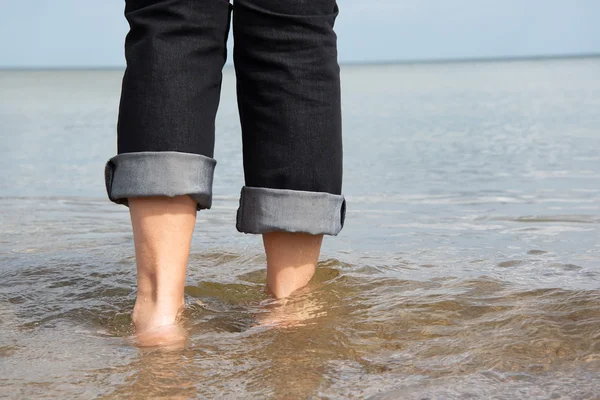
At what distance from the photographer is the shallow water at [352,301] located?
3.49ft

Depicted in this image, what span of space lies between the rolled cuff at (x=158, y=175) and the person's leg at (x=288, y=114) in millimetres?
116

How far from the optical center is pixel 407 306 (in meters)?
1.41

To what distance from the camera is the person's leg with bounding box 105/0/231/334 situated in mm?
1241

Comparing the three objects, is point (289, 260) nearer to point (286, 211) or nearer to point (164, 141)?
point (286, 211)

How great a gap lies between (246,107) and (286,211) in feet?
0.64

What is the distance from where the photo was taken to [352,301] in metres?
1.47

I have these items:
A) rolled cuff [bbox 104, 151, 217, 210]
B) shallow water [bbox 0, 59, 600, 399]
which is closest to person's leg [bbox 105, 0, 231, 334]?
rolled cuff [bbox 104, 151, 217, 210]

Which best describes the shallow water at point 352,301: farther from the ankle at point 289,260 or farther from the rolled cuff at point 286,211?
the rolled cuff at point 286,211

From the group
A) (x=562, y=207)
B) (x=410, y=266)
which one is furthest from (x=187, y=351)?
(x=562, y=207)

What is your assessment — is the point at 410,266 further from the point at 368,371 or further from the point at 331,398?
the point at 331,398

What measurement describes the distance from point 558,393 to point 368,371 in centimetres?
25

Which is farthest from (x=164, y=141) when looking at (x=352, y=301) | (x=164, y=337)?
(x=352, y=301)

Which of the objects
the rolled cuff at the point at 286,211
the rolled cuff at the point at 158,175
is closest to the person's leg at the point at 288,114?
the rolled cuff at the point at 286,211

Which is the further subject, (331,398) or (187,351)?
(187,351)
